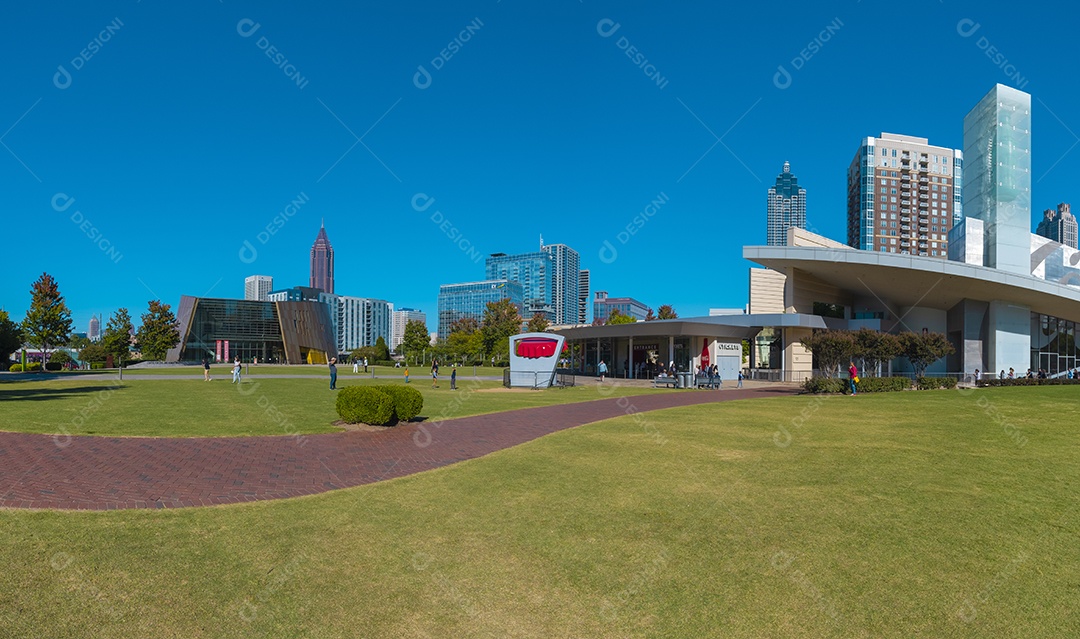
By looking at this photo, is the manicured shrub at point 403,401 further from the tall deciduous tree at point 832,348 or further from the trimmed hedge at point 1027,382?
the trimmed hedge at point 1027,382

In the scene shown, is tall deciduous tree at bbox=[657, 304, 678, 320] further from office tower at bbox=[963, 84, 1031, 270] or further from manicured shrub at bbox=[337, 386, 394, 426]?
manicured shrub at bbox=[337, 386, 394, 426]

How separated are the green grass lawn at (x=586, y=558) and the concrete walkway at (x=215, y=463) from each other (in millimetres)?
682

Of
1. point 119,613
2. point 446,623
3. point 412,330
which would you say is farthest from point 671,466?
point 412,330

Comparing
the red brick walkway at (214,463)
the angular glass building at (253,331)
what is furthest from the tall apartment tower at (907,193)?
the red brick walkway at (214,463)

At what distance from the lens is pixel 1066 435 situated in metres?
12.1

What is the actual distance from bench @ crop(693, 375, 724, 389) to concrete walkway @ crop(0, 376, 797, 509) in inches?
877

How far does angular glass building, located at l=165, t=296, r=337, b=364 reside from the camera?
283ft

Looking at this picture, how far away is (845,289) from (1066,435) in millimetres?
40613

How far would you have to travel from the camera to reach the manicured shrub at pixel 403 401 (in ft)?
49.1

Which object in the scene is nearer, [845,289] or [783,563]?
[783,563]

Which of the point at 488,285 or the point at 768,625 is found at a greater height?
the point at 488,285

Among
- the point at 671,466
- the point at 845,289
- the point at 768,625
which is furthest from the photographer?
the point at 845,289

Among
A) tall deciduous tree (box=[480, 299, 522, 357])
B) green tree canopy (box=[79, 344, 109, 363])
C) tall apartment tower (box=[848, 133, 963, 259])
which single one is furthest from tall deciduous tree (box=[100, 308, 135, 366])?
tall apartment tower (box=[848, 133, 963, 259])

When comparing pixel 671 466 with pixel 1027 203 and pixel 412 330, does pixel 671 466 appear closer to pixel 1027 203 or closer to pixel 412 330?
pixel 1027 203
